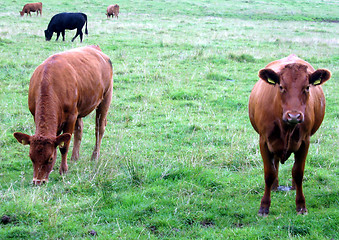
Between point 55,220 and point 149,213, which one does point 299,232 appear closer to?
point 149,213

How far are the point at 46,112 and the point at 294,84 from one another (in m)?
3.21

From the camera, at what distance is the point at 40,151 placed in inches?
204

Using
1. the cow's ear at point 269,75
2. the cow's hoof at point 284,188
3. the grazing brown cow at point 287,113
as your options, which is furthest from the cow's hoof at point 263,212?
the cow's ear at point 269,75

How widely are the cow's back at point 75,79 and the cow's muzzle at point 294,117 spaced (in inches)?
124

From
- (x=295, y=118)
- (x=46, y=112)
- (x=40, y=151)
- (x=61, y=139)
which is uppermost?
(x=295, y=118)

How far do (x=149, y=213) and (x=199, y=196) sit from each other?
2.62 feet

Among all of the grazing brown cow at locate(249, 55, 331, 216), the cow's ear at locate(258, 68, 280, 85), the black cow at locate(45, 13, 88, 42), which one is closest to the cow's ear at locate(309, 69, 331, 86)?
the grazing brown cow at locate(249, 55, 331, 216)

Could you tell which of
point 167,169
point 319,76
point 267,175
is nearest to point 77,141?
point 167,169

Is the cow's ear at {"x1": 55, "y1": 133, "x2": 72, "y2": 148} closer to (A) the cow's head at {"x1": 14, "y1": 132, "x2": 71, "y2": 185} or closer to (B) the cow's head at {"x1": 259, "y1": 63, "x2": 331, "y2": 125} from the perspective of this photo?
(A) the cow's head at {"x1": 14, "y1": 132, "x2": 71, "y2": 185}

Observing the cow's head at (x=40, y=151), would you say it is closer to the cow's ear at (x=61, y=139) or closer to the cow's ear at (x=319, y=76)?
the cow's ear at (x=61, y=139)

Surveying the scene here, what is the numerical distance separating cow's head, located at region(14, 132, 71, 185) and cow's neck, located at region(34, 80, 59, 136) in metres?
0.14

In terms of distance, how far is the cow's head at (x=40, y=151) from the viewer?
517 cm

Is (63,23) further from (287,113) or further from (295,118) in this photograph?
(295,118)

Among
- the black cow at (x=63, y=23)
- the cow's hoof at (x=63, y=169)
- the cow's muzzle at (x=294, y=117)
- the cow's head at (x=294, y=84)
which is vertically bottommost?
the cow's hoof at (x=63, y=169)
